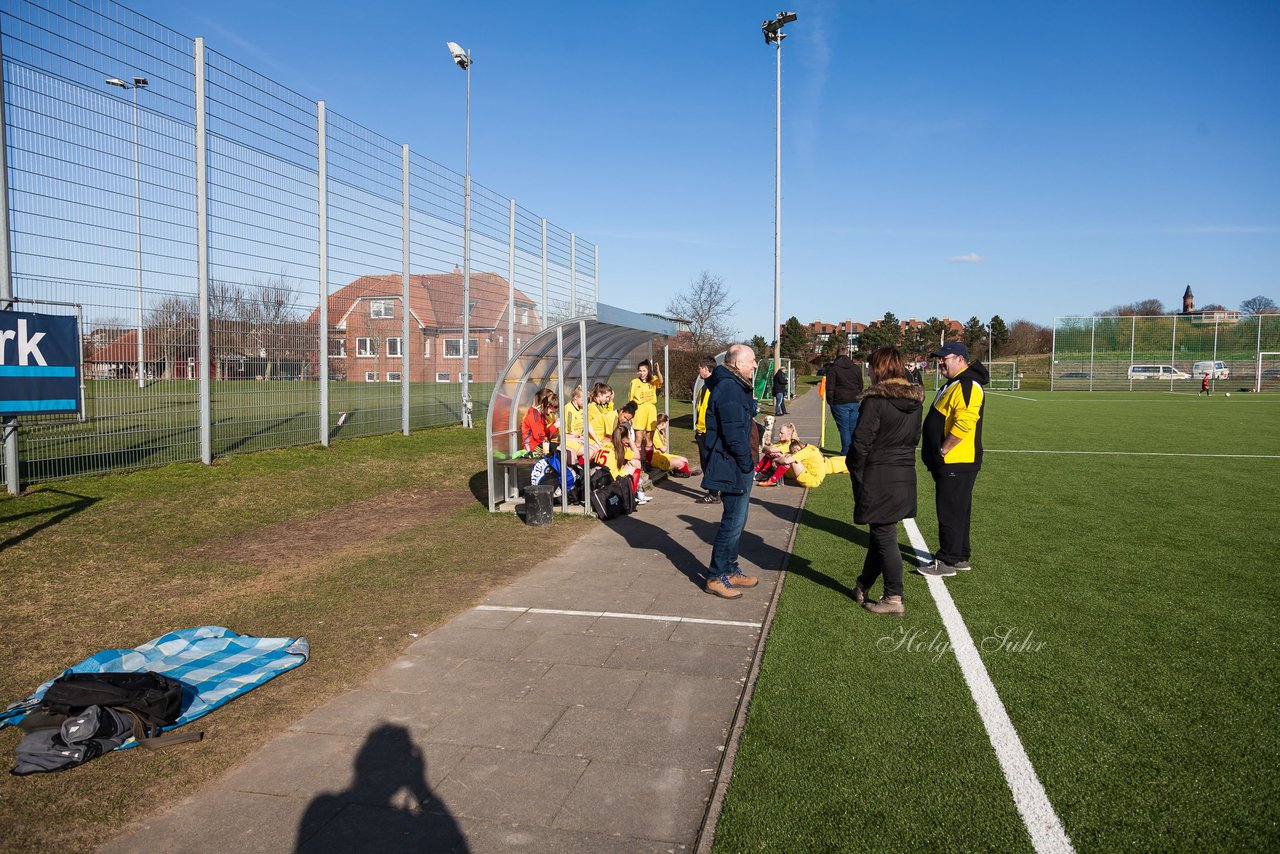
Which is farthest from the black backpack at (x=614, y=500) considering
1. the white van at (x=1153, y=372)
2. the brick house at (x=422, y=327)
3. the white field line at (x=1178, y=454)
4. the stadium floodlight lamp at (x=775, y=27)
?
the white van at (x=1153, y=372)

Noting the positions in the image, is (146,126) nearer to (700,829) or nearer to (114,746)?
(114,746)

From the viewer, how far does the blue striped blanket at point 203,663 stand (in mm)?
4297

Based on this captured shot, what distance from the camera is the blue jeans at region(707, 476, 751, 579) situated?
243 inches

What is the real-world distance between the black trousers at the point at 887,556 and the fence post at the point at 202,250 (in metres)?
8.05

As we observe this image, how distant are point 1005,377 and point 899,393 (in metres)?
60.2

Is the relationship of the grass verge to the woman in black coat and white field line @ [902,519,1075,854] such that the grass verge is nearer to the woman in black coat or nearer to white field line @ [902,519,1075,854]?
the woman in black coat

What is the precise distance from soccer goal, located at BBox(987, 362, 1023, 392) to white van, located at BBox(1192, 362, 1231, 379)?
32.4 ft

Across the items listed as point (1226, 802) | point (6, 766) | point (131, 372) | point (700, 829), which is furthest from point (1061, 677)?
point (131, 372)

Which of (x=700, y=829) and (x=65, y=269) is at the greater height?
(x=65, y=269)

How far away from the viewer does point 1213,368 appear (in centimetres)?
4562

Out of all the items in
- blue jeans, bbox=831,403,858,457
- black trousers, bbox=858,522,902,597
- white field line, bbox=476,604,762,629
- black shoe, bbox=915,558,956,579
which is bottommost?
white field line, bbox=476,604,762,629

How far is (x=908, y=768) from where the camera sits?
357cm

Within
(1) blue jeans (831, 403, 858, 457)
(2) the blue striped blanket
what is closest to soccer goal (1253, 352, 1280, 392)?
(1) blue jeans (831, 403, 858, 457)

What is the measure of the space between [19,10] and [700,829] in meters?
9.55
